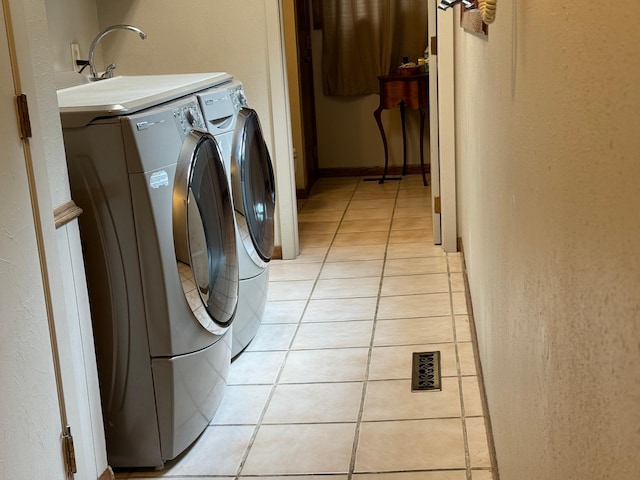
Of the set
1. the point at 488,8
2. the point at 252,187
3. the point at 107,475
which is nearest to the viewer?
the point at 488,8

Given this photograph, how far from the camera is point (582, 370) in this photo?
83cm

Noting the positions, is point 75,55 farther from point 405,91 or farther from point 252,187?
point 405,91

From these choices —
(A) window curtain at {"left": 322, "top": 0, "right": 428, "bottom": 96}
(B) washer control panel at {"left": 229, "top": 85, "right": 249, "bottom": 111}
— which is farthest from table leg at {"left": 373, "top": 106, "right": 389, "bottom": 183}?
(B) washer control panel at {"left": 229, "top": 85, "right": 249, "bottom": 111}

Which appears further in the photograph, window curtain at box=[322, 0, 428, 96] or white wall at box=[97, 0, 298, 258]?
window curtain at box=[322, 0, 428, 96]

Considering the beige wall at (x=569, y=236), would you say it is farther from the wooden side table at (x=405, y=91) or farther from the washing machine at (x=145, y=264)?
the wooden side table at (x=405, y=91)

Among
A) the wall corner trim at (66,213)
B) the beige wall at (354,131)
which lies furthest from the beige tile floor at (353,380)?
the beige wall at (354,131)

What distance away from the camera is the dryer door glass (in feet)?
9.66

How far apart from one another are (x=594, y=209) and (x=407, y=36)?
560cm

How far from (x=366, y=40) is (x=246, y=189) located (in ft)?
11.5

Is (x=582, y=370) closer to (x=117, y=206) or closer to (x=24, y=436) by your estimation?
(x=24, y=436)

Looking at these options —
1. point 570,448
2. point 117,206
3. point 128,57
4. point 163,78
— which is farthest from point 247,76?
point 570,448

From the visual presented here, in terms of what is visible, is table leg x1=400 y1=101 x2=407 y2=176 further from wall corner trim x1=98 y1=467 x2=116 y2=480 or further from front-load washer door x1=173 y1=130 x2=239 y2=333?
wall corner trim x1=98 y1=467 x2=116 y2=480

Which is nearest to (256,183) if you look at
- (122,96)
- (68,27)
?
(122,96)

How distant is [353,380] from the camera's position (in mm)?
2721
